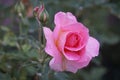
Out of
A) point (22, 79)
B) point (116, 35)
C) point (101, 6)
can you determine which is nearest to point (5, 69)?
point (22, 79)

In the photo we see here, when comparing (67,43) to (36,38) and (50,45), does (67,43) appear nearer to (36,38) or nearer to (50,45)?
(50,45)

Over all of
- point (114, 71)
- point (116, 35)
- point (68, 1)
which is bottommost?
point (114, 71)

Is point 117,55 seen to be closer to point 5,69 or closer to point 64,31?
point 5,69

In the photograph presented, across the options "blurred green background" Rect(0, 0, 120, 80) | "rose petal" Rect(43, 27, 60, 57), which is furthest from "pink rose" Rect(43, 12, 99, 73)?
"blurred green background" Rect(0, 0, 120, 80)

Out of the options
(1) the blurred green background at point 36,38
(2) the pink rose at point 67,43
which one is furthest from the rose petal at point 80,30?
(1) the blurred green background at point 36,38

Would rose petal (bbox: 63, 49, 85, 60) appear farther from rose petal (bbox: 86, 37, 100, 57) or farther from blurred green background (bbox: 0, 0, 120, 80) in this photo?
blurred green background (bbox: 0, 0, 120, 80)

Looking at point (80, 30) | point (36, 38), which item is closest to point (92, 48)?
point (80, 30)
